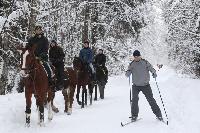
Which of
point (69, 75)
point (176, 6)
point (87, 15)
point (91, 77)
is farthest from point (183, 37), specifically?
point (69, 75)

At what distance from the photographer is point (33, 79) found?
41.3 feet

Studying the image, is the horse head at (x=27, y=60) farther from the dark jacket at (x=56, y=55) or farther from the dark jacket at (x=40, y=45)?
the dark jacket at (x=56, y=55)

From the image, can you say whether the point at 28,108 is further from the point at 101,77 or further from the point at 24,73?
the point at 101,77

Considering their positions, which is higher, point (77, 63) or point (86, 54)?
point (86, 54)

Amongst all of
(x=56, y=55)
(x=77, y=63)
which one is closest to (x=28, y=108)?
(x=56, y=55)

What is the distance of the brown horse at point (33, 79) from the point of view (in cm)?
1193

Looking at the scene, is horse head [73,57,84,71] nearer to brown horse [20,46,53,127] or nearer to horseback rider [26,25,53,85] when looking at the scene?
horseback rider [26,25,53,85]

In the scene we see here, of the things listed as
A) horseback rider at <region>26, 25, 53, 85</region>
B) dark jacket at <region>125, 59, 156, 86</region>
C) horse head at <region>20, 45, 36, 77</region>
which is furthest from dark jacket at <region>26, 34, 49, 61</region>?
dark jacket at <region>125, 59, 156, 86</region>

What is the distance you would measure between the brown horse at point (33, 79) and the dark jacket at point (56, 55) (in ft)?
7.80

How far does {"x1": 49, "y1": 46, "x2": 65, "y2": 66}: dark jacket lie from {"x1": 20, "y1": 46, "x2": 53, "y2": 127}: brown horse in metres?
2.38

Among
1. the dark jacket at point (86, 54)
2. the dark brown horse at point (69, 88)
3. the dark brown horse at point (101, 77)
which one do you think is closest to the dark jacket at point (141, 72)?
the dark brown horse at point (69, 88)

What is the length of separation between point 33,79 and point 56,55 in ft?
10.7

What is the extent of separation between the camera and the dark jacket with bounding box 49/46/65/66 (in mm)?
15508

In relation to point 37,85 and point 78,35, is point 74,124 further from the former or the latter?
point 78,35
